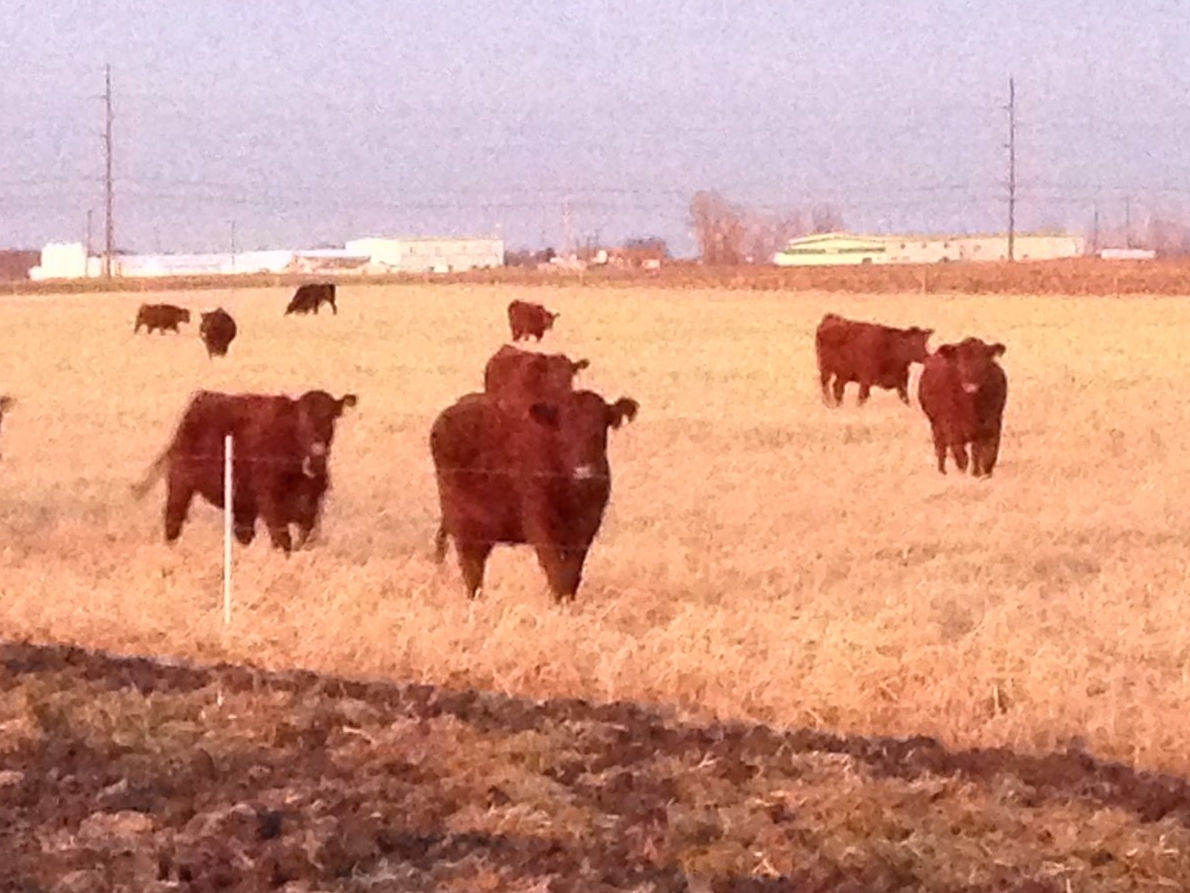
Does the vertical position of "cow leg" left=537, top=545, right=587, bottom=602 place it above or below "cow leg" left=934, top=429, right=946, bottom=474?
below

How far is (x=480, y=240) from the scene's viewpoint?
134 metres

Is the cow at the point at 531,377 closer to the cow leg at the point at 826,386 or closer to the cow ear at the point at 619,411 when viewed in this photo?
the cow ear at the point at 619,411

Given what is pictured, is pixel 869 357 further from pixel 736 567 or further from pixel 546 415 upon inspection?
pixel 546 415

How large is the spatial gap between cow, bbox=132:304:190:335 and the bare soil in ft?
104

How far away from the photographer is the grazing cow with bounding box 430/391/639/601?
416 inches

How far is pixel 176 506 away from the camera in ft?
41.9

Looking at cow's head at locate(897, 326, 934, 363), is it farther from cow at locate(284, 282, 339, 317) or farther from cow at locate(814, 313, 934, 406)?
cow at locate(284, 282, 339, 317)

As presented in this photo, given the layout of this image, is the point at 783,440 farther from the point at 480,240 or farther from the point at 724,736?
the point at 480,240

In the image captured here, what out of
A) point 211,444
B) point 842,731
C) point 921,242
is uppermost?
point 921,242

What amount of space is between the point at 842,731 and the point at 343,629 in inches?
99.2

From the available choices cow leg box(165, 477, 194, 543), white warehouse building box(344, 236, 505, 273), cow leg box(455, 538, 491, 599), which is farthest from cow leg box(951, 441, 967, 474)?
white warehouse building box(344, 236, 505, 273)

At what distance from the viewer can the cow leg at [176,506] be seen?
41.7ft

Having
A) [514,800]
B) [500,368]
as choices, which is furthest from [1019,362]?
[514,800]

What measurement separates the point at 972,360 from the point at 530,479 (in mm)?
8835
